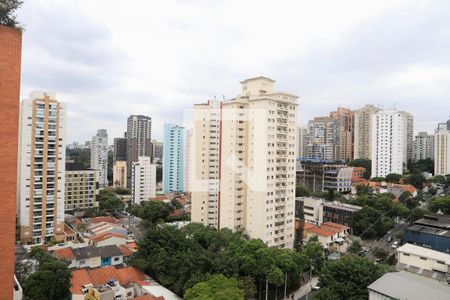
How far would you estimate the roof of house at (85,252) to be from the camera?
10336mm

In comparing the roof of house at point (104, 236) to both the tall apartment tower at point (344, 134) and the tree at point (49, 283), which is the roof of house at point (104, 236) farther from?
the tall apartment tower at point (344, 134)

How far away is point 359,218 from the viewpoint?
14.5 metres

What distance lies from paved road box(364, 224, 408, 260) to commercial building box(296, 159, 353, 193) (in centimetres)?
756

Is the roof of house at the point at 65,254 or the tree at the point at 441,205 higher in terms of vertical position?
the tree at the point at 441,205

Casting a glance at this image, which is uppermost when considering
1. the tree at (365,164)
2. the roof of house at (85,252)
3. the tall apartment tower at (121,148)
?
the tall apartment tower at (121,148)

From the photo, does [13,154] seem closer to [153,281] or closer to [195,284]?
[195,284]

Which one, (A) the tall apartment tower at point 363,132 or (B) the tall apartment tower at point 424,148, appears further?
(B) the tall apartment tower at point 424,148

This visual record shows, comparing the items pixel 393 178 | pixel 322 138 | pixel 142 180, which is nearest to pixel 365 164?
pixel 393 178

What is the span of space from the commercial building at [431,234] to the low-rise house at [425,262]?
2.42 m

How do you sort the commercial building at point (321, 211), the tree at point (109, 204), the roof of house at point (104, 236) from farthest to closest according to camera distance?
the tree at point (109, 204)
the commercial building at point (321, 211)
the roof of house at point (104, 236)

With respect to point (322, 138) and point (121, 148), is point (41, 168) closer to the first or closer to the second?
point (121, 148)

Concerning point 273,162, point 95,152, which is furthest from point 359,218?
Result: point 95,152

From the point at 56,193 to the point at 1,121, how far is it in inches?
477

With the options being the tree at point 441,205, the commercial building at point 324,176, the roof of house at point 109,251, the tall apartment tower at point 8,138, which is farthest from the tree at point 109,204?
the tree at point 441,205
